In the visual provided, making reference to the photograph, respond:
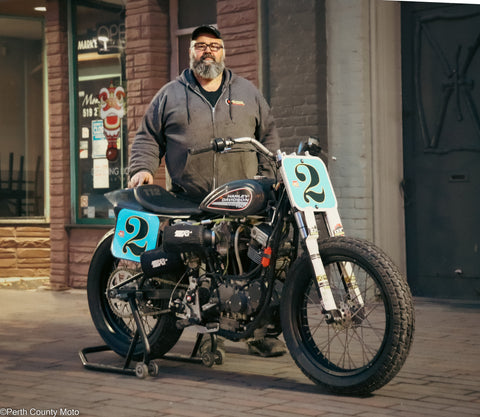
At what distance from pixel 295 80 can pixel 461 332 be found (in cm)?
341

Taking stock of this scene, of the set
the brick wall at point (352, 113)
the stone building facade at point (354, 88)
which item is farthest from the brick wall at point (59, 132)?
the brick wall at point (352, 113)

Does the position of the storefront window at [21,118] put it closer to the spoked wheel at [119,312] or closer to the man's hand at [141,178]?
the spoked wheel at [119,312]

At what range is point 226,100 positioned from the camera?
283 inches

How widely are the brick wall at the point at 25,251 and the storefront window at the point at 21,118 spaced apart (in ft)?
0.80

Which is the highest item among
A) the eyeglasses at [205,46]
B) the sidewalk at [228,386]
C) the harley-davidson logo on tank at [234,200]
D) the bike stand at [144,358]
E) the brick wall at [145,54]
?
the brick wall at [145,54]

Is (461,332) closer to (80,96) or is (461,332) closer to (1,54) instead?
(80,96)

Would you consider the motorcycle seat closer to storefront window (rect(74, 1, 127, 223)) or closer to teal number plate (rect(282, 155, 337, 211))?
teal number plate (rect(282, 155, 337, 211))

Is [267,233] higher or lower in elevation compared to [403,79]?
lower

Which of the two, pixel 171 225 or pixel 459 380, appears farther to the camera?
pixel 171 225

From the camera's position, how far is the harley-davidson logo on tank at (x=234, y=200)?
6.28 m

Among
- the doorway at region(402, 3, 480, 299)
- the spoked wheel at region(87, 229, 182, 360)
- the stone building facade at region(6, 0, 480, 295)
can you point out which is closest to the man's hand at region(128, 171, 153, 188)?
the spoked wheel at region(87, 229, 182, 360)

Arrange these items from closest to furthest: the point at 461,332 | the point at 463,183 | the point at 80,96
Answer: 1. the point at 461,332
2. the point at 463,183
3. the point at 80,96

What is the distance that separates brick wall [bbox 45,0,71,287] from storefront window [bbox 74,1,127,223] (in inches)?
5.5

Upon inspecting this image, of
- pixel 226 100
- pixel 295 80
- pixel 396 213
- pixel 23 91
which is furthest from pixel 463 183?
pixel 23 91
